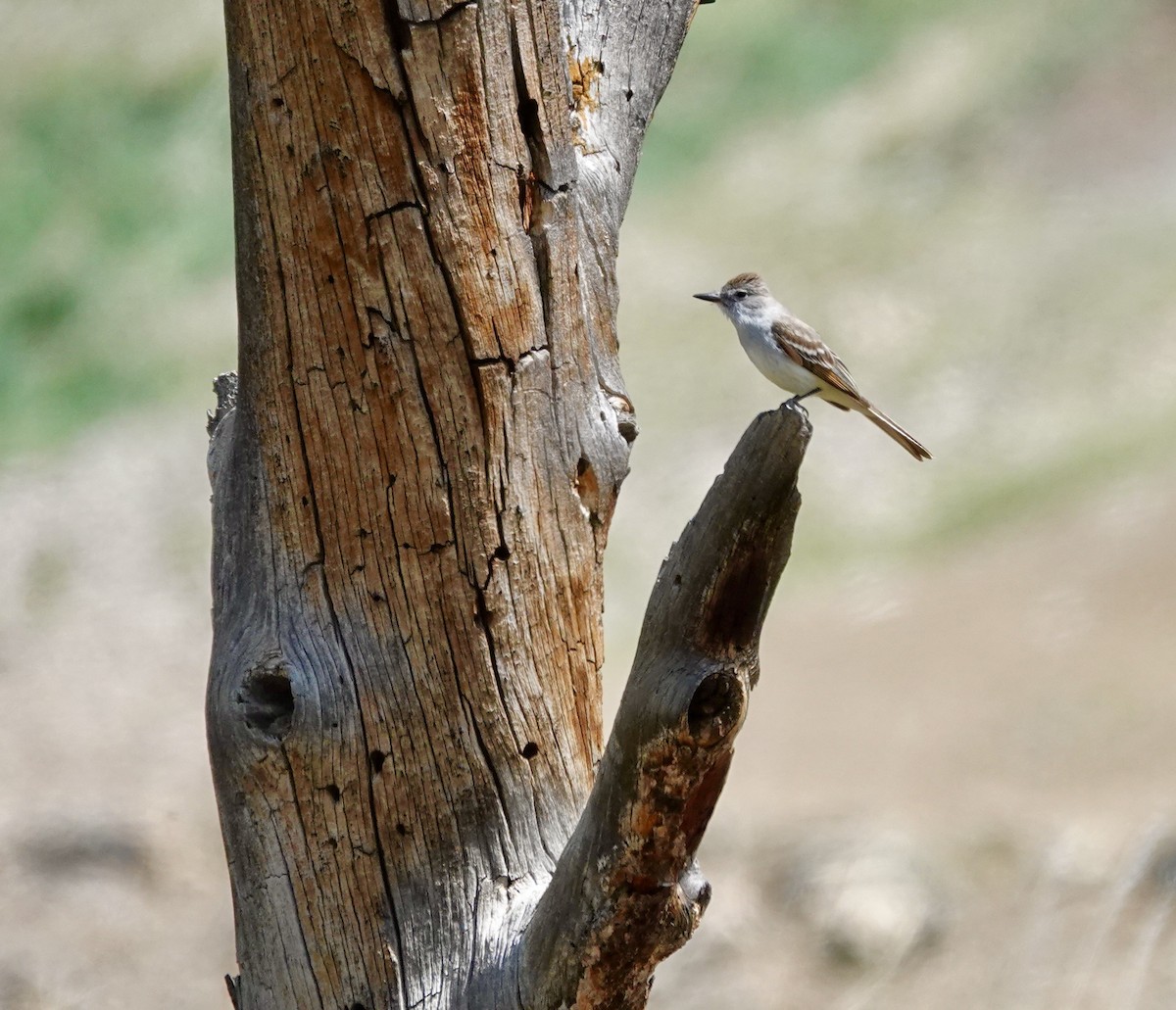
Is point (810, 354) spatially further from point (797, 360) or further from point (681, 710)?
point (681, 710)

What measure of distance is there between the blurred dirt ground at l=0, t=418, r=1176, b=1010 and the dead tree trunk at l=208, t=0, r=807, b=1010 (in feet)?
17.7

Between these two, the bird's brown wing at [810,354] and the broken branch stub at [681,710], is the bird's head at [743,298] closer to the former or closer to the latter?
the bird's brown wing at [810,354]

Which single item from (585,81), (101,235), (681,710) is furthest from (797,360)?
(101,235)

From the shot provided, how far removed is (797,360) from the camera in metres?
5.21

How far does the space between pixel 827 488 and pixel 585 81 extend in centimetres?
1076

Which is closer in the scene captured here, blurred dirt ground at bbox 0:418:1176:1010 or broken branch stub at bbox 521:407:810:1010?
broken branch stub at bbox 521:407:810:1010

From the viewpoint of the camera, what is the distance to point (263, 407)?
3488mm

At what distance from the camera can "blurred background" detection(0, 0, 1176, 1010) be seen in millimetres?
8906

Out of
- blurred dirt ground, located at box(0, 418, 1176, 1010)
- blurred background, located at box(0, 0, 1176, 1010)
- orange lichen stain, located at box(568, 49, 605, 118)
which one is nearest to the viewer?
orange lichen stain, located at box(568, 49, 605, 118)

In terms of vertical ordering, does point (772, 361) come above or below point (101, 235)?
below

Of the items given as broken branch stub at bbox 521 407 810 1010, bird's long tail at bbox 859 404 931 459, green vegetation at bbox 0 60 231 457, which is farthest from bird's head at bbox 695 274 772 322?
green vegetation at bbox 0 60 231 457

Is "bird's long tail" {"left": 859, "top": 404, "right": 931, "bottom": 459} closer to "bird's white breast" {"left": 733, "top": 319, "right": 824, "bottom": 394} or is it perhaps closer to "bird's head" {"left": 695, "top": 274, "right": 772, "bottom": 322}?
"bird's white breast" {"left": 733, "top": 319, "right": 824, "bottom": 394}

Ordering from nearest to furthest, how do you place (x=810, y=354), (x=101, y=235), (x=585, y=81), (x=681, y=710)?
(x=681, y=710), (x=585, y=81), (x=810, y=354), (x=101, y=235)

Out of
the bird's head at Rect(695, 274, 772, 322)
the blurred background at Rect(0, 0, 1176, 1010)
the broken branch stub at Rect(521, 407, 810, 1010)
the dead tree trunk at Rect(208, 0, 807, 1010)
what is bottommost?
the broken branch stub at Rect(521, 407, 810, 1010)
